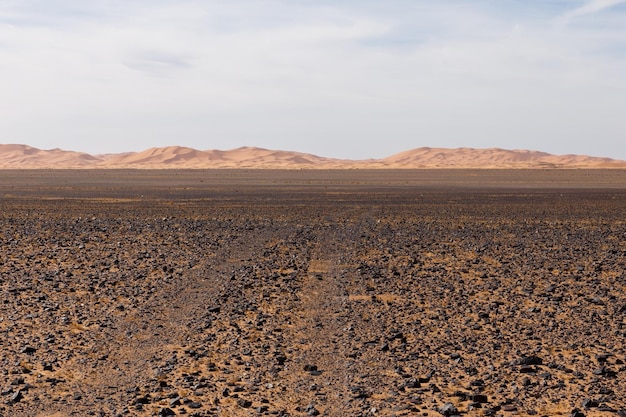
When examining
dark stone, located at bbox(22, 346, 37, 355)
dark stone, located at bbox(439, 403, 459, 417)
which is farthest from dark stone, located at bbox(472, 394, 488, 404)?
dark stone, located at bbox(22, 346, 37, 355)

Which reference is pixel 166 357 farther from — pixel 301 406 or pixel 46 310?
pixel 46 310

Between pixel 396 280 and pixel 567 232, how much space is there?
8.85 metres

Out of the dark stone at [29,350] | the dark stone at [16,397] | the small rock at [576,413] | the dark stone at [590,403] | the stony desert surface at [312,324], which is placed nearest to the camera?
the small rock at [576,413]

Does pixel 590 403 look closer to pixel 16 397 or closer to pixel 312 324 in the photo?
pixel 312 324

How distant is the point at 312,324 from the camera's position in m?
8.65

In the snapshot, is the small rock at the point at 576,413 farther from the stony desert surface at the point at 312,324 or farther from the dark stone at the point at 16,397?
the dark stone at the point at 16,397

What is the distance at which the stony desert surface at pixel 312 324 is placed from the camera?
6137 mm

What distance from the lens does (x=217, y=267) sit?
13.0 meters

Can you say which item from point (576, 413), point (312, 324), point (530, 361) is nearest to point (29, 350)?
point (312, 324)

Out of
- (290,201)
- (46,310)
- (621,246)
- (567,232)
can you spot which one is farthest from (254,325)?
(290,201)

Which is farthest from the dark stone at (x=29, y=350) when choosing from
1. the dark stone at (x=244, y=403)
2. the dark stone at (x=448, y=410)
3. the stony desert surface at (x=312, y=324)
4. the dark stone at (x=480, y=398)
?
the dark stone at (x=480, y=398)

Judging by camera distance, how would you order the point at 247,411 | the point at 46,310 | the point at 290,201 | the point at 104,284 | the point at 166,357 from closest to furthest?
the point at 247,411, the point at 166,357, the point at 46,310, the point at 104,284, the point at 290,201

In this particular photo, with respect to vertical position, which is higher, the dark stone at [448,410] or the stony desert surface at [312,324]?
the stony desert surface at [312,324]

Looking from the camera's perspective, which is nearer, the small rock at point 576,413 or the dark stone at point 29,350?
the small rock at point 576,413
